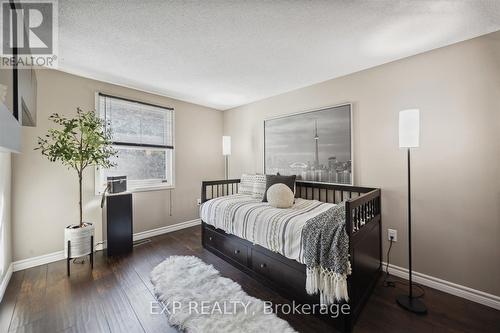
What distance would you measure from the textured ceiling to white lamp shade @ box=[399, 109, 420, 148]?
70 cm

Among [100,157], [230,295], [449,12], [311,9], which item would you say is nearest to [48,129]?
[100,157]

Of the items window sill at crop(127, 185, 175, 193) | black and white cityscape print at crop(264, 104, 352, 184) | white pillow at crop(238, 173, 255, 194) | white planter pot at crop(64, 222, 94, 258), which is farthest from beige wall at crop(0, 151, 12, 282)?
black and white cityscape print at crop(264, 104, 352, 184)

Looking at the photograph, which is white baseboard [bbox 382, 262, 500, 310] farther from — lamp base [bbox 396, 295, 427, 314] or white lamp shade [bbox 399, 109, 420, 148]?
white lamp shade [bbox 399, 109, 420, 148]

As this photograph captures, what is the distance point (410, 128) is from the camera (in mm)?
1707

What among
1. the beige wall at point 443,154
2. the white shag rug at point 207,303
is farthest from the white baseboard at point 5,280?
the beige wall at point 443,154

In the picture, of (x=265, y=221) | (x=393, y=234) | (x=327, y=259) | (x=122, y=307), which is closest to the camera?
(x=327, y=259)

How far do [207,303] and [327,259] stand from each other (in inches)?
41.4

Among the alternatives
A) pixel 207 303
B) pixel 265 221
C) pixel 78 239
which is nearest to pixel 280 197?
pixel 265 221

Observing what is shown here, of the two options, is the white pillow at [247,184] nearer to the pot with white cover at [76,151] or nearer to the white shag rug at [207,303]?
the white shag rug at [207,303]

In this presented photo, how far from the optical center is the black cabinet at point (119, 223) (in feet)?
8.49

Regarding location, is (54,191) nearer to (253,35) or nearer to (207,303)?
(207,303)

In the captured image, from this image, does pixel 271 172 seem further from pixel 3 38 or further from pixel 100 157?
pixel 3 38

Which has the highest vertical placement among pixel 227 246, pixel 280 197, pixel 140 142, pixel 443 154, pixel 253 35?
pixel 253 35

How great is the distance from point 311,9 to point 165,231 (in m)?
3.48
